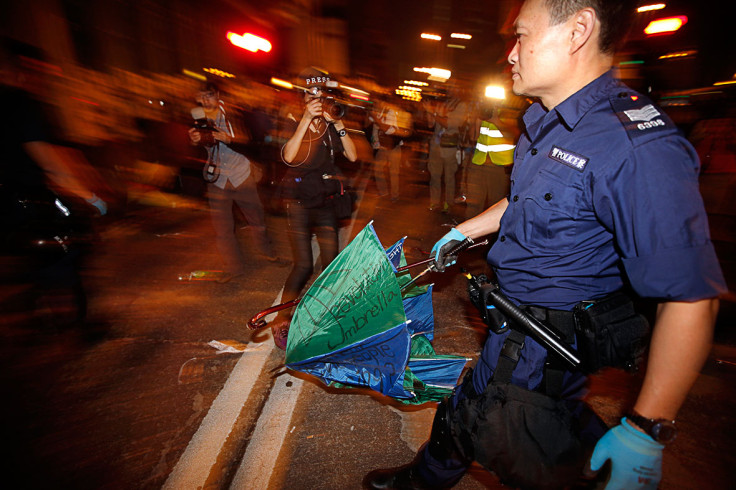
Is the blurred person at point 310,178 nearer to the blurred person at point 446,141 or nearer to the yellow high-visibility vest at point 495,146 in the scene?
the yellow high-visibility vest at point 495,146

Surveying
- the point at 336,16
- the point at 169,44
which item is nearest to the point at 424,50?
the point at 336,16

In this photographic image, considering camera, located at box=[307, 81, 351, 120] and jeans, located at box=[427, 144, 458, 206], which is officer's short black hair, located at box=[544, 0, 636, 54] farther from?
jeans, located at box=[427, 144, 458, 206]

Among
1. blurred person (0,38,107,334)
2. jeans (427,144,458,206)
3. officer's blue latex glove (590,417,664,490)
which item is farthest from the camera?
jeans (427,144,458,206)

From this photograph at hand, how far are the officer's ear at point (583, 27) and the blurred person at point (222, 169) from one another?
Result: 143 inches

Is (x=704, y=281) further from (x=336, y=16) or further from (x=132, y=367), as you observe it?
(x=336, y=16)

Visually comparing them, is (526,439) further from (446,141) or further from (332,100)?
(446,141)

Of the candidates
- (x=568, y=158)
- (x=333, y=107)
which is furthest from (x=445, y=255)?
(x=333, y=107)

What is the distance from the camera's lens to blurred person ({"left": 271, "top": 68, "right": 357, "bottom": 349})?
2943 mm

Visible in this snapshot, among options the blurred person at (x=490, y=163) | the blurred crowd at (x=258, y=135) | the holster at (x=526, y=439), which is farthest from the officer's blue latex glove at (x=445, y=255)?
the blurred person at (x=490, y=163)

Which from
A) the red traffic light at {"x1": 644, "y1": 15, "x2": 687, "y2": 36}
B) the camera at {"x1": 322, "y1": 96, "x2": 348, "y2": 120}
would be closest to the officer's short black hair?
the camera at {"x1": 322, "y1": 96, "x2": 348, "y2": 120}

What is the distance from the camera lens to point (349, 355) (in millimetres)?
1619

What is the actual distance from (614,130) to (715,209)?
7.70 m

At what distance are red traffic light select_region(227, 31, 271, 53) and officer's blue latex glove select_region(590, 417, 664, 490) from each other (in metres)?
16.9

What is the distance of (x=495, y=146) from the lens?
5.28 meters
